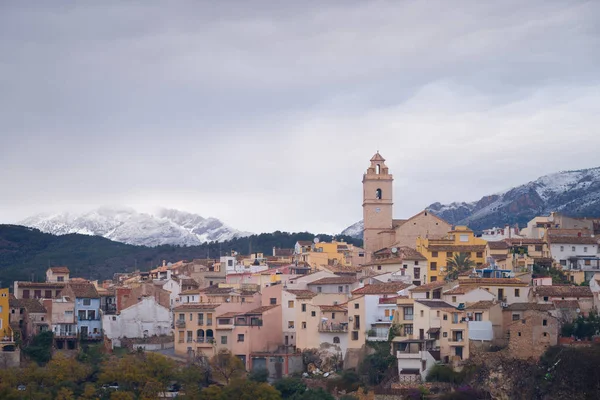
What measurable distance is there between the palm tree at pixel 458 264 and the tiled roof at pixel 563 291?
6897 millimetres

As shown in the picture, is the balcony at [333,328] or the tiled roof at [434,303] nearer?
the tiled roof at [434,303]

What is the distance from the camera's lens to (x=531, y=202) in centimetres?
13750

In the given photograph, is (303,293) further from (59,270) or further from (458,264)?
(59,270)

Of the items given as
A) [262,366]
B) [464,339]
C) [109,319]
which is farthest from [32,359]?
[464,339]

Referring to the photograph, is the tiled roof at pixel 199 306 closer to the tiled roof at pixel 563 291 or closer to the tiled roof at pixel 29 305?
the tiled roof at pixel 29 305

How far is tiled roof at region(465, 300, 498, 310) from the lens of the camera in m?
60.3

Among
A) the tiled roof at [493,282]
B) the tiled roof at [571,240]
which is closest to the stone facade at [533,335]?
the tiled roof at [493,282]

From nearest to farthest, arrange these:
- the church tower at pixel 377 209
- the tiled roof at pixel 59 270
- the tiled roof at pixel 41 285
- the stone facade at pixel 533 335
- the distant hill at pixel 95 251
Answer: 1. the stone facade at pixel 533 335
2. the tiled roof at pixel 41 285
3. the tiled roof at pixel 59 270
4. the church tower at pixel 377 209
5. the distant hill at pixel 95 251

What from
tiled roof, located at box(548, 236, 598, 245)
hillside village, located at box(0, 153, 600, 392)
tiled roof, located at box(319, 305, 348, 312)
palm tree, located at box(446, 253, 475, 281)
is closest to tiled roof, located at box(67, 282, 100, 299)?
hillside village, located at box(0, 153, 600, 392)

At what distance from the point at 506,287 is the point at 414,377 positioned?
796 cm

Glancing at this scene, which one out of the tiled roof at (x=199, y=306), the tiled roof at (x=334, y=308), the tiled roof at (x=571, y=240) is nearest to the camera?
the tiled roof at (x=334, y=308)

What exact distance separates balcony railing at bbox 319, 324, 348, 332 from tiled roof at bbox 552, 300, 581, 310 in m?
10.4

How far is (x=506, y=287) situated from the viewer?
63438mm

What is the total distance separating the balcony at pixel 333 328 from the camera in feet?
207
